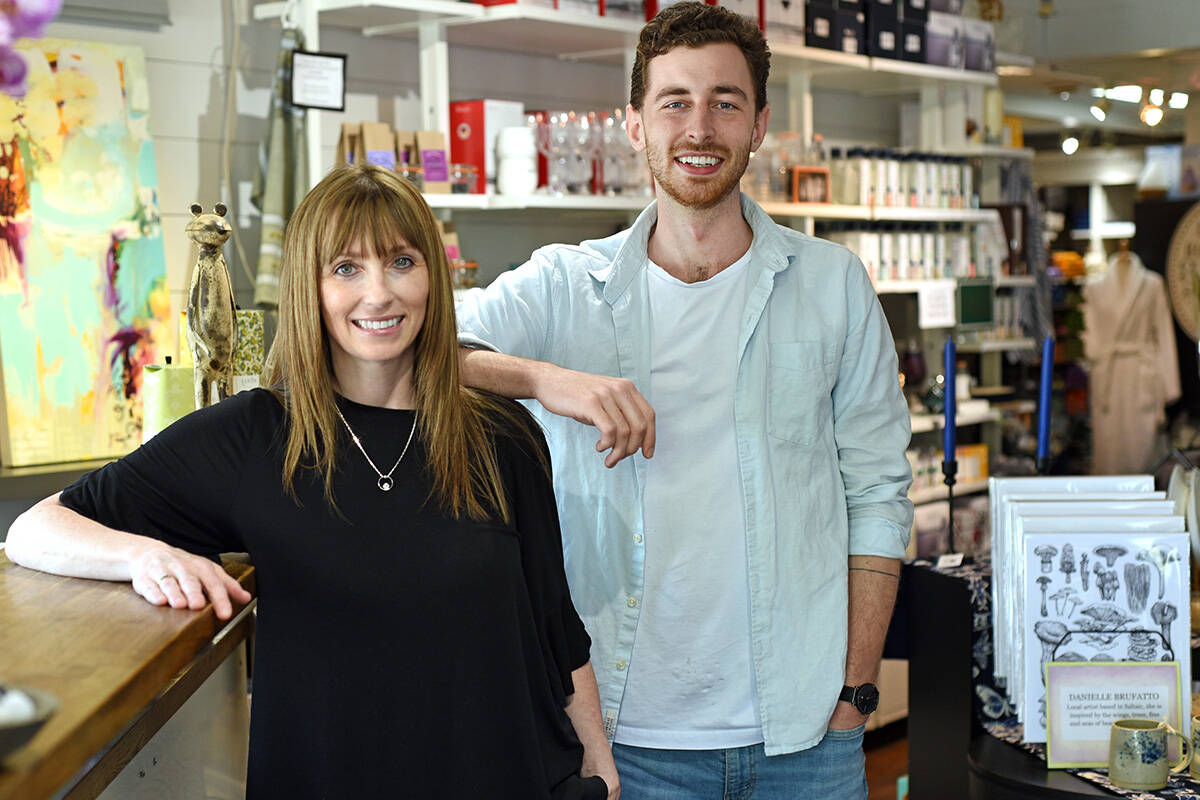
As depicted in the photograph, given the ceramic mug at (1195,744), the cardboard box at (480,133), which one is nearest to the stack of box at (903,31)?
the cardboard box at (480,133)

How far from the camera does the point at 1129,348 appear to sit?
8180 millimetres

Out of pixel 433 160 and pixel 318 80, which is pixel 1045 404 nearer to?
pixel 433 160

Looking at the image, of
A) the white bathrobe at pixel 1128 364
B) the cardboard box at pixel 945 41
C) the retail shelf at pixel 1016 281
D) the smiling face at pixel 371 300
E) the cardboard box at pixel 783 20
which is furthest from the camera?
the white bathrobe at pixel 1128 364

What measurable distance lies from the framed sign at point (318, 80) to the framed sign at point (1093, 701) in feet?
7.11

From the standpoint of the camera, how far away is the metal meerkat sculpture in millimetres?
1849

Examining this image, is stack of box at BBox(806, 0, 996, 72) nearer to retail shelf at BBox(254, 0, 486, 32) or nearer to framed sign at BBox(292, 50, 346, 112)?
retail shelf at BBox(254, 0, 486, 32)

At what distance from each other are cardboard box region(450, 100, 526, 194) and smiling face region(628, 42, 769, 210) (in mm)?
1721

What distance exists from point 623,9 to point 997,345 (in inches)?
105

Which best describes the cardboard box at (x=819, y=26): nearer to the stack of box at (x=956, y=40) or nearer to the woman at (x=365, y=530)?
the stack of box at (x=956, y=40)

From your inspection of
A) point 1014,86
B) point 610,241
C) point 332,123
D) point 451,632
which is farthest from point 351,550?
point 1014,86

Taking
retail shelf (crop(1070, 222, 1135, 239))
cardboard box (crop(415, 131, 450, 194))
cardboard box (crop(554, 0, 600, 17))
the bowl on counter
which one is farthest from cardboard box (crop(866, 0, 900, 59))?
retail shelf (crop(1070, 222, 1135, 239))

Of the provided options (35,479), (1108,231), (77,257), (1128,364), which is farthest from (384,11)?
(1108,231)

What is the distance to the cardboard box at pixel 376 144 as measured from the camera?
3.34 meters

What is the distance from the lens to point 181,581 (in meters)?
1.24
